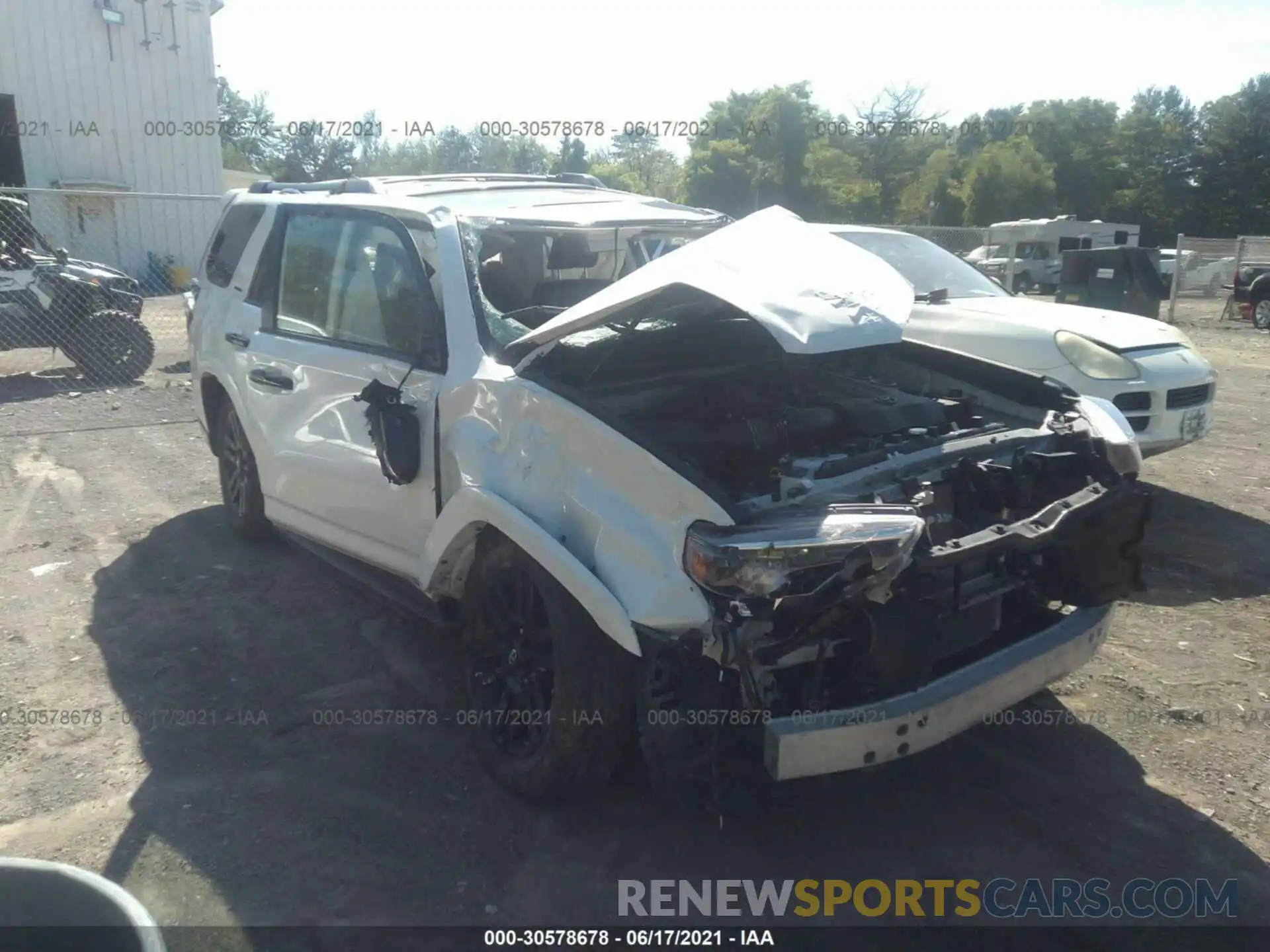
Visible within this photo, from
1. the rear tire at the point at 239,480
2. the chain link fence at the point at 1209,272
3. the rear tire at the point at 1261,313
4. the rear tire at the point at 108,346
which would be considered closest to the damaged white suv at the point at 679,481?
the rear tire at the point at 239,480

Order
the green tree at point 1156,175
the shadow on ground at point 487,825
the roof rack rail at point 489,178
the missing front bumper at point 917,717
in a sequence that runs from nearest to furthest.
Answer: the missing front bumper at point 917,717 < the shadow on ground at point 487,825 < the roof rack rail at point 489,178 < the green tree at point 1156,175

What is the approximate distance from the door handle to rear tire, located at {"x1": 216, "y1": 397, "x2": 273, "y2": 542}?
21.6 inches

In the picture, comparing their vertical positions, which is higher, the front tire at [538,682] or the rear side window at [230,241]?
the rear side window at [230,241]

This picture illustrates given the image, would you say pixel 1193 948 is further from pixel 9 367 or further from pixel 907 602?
pixel 9 367

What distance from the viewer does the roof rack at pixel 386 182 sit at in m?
4.84

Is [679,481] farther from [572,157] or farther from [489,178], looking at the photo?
[572,157]

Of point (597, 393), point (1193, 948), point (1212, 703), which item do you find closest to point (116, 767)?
point (597, 393)

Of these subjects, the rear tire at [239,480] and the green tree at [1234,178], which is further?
the green tree at [1234,178]

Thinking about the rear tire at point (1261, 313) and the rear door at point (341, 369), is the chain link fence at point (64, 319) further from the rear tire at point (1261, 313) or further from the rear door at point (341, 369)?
the rear tire at point (1261, 313)

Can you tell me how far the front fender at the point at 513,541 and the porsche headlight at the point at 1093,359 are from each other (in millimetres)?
4479

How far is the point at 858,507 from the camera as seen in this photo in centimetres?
275

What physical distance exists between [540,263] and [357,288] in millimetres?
785

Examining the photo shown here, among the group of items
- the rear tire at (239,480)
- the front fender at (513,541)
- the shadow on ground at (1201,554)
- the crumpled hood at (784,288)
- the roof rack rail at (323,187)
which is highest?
the roof rack rail at (323,187)

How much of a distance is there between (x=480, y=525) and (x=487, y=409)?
1.28ft
